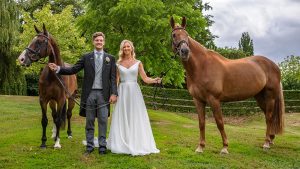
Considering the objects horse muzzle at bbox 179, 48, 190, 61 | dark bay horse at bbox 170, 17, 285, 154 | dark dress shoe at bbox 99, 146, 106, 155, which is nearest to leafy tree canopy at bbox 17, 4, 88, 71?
dark bay horse at bbox 170, 17, 285, 154

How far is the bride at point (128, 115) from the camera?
6949 mm

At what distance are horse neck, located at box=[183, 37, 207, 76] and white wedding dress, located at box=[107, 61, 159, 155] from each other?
999mm

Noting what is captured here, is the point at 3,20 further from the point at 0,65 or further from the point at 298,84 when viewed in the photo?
the point at 298,84

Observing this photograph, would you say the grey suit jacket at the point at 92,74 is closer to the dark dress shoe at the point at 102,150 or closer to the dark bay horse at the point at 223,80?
the dark dress shoe at the point at 102,150

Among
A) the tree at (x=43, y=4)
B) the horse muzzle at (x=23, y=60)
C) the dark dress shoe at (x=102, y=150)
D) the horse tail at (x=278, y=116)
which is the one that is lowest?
the dark dress shoe at (x=102, y=150)

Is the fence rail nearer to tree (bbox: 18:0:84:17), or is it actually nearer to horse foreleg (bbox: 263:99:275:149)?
horse foreleg (bbox: 263:99:275:149)

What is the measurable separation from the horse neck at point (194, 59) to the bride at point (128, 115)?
76 cm

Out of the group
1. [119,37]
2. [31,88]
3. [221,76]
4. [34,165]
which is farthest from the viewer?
[31,88]

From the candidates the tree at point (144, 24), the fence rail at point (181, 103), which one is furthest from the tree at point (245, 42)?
the tree at point (144, 24)

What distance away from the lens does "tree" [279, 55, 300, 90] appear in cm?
2609

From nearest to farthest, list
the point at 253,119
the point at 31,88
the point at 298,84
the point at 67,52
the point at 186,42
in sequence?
the point at 186,42, the point at 253,119, the point at 67,52, the point at 298,84, the point at 31,88

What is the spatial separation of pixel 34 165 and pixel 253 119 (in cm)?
1654

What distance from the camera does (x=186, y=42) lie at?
6832mm

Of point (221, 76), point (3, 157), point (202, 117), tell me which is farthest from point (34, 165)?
point (221, 76)
